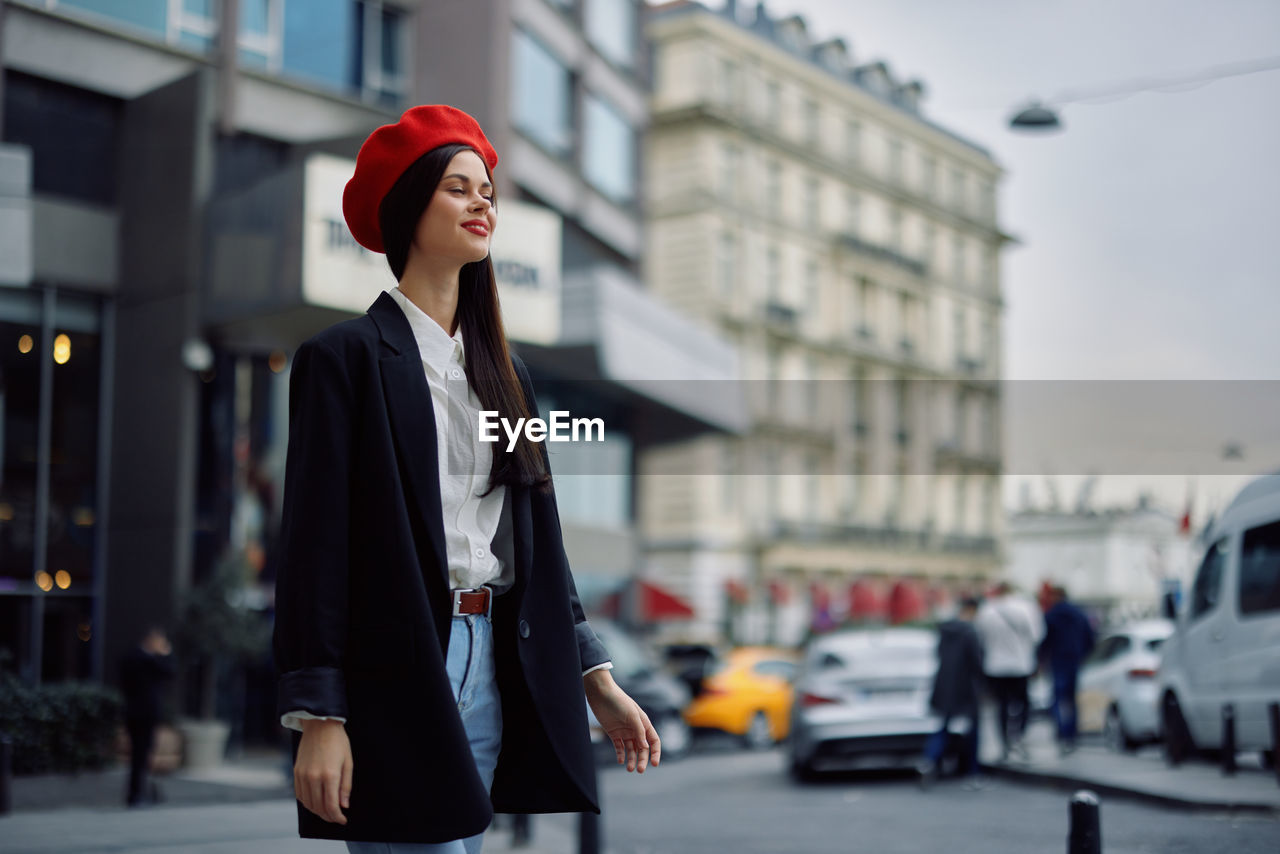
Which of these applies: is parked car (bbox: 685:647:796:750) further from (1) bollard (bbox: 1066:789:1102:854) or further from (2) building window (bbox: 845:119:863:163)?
(2) building window (bbox: 845:119:863:163)

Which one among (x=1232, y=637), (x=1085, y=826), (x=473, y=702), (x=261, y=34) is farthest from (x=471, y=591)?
(x=261, y=34)

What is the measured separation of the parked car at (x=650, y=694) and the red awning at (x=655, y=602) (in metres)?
12.0

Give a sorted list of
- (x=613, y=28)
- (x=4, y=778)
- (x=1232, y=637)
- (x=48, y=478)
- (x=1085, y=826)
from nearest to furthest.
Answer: (x=1085, y=826), (x=1232, y=637), (x=4, y=778), (x=48, y=478), (x=613, y=28)

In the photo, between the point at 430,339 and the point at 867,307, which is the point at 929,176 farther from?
the point at 430,339

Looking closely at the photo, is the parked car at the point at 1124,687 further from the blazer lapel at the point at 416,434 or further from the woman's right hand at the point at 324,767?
the woman's right hand at the point at 324,767

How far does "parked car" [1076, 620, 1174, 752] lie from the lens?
15516mm

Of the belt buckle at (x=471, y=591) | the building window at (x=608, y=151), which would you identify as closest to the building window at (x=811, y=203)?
the building window at (x=608, y=151)

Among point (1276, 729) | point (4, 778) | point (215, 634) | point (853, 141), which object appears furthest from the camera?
point (853, 141)

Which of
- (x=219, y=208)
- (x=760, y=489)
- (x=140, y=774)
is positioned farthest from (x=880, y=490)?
(x=140, y=774)

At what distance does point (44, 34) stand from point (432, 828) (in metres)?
18.0

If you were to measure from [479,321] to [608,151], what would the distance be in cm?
2727

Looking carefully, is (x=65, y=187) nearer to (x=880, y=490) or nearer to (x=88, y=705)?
(x=88, y=705)

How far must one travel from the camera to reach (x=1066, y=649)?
15.0 meters

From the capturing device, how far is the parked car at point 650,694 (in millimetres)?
19156
